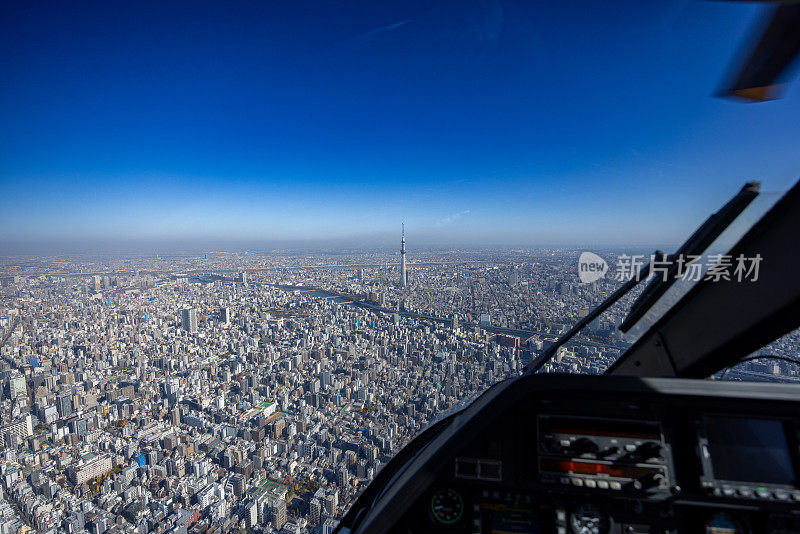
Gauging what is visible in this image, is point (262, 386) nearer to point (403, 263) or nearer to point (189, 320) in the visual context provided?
point (403, 263)

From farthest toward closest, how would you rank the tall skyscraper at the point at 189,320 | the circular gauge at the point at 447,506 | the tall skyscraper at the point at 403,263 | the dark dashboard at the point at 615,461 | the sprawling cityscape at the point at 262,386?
the tall skyscraper at the point at 189,320 → the tall skyscraper at the point at 403,263 → the sprawling cityscape at the point at 262,386 → the circular gauge at the point at 447,506 → the dark dashboard at the point at 615,461

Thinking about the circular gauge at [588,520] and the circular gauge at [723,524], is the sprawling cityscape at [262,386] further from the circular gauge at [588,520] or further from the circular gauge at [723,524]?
the circular gauge at [723,524]

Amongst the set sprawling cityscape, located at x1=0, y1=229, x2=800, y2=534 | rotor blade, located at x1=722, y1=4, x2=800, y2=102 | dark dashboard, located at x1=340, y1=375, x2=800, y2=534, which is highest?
rotor blade, located at x1=722, y1=4, x2=800, y2=102

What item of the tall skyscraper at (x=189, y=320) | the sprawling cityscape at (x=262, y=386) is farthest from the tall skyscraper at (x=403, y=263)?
the tall skyscraper at (x=189, y=320)

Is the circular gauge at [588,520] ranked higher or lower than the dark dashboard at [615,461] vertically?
lower

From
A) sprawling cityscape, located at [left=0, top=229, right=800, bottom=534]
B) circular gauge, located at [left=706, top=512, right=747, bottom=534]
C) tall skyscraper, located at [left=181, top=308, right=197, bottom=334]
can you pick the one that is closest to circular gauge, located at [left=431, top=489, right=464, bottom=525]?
sprawling cityscape, located at [left=0, top=229, right=800, bottom=534]

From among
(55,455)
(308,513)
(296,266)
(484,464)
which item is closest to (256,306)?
(296,266)

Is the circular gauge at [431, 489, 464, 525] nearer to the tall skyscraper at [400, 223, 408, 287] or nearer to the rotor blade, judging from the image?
the rotor blade
